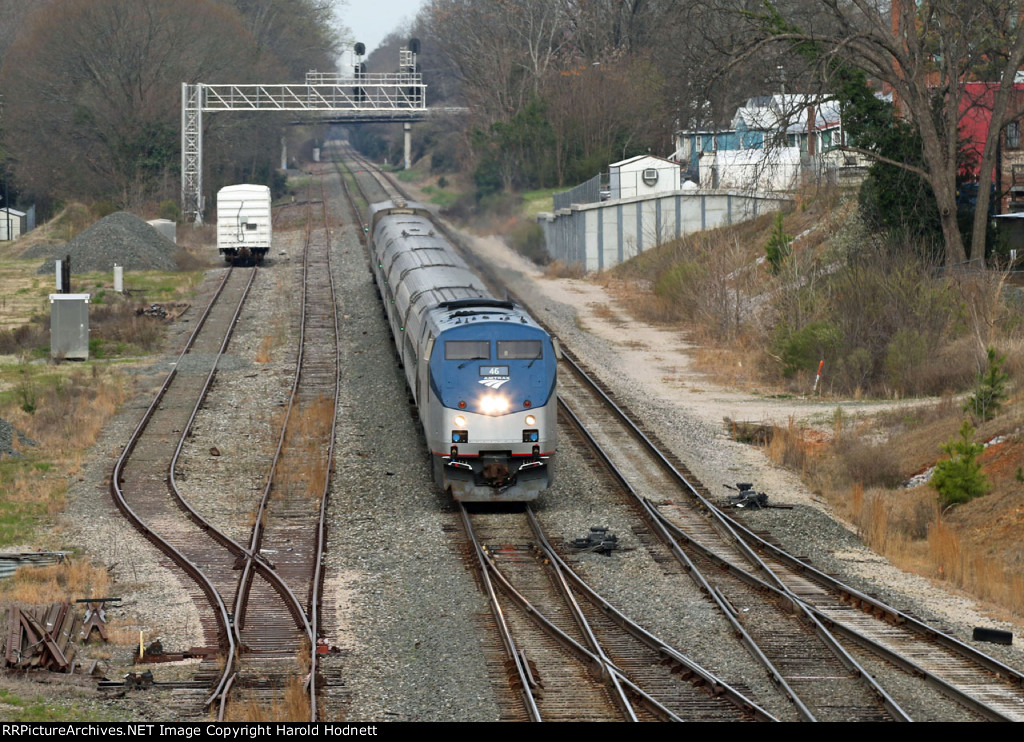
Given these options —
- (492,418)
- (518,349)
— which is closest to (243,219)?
(518,349)

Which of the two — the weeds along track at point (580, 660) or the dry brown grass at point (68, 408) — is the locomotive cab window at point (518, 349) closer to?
the weeds along track at point (580, 660)

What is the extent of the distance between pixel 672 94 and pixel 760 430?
14.6 m

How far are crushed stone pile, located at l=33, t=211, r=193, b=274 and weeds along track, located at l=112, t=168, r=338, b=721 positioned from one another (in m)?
15.3

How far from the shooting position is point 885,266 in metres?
32.3

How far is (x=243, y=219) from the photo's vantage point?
49406 mm

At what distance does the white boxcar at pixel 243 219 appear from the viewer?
1932 inches

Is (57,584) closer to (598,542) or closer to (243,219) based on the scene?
(598,542)

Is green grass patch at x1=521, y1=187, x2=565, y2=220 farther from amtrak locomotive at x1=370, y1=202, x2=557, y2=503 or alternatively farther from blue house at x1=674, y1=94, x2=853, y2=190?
amtrak locomotive at x1=370, y1=202, x2=557, y2=503

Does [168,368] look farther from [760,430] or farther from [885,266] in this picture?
[885,266]

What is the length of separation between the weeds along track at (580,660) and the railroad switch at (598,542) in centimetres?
65

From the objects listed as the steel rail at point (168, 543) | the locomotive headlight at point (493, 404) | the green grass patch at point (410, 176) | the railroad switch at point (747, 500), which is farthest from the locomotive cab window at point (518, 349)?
the green grass patch at point (410, 176)

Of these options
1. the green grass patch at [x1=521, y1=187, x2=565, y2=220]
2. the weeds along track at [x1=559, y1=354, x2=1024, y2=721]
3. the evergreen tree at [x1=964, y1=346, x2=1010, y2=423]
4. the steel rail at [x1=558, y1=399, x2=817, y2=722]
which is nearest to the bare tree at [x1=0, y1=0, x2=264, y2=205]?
the green grass patch at [x1=521, y1=187, x2=565, y2=220]

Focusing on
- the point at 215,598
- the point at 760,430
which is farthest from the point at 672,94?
the point at 215,598
